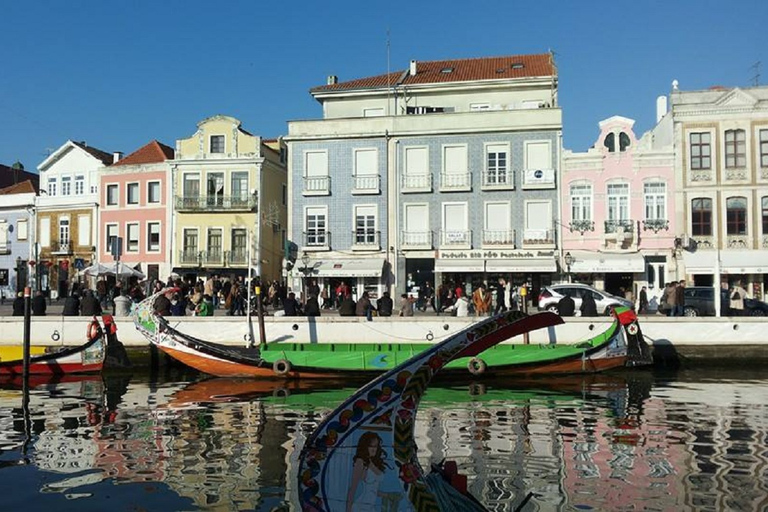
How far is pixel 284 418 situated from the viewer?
1450cm

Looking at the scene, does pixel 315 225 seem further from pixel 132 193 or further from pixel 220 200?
pixel 132 193

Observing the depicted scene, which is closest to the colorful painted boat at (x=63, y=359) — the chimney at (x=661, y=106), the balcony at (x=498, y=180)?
the balcony at (x=498, y=180)

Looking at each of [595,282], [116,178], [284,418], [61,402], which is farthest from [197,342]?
[116,178]

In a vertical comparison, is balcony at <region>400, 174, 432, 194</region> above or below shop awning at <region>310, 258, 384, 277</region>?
above

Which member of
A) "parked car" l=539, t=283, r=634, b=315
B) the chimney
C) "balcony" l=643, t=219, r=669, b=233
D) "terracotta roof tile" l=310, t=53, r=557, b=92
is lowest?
"parked car" l=539, t=283, r=634, b=315

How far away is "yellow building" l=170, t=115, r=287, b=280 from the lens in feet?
137

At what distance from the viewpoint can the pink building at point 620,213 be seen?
113 feet

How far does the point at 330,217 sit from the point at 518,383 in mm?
21233

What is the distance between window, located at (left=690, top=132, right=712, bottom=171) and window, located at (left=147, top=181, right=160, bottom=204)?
99.6 ft

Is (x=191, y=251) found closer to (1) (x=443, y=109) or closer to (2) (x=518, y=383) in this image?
(1) (x=443, y=109)

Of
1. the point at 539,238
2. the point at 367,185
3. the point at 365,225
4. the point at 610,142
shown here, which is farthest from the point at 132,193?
the point at 610,142

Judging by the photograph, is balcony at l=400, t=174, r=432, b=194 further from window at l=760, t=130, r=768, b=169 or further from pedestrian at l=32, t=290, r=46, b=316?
pedestrian at l=32, t=290, r=46, b=316

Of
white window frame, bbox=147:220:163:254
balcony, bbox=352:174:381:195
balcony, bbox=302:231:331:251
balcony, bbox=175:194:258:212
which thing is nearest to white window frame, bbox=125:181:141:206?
white window frame, bbox=147:220:163:254

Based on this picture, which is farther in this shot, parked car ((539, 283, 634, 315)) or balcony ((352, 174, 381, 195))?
balcony ((352, 174, 381, 195))
